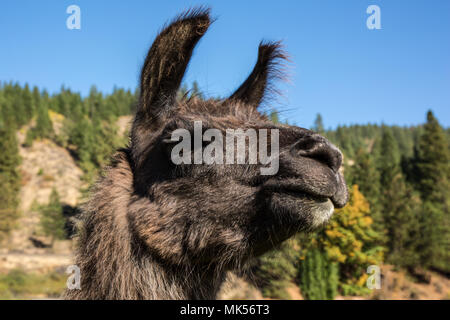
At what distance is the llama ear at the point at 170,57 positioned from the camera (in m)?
3.05

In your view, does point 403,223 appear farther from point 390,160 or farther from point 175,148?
point 175,148

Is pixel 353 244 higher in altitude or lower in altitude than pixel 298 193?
lower

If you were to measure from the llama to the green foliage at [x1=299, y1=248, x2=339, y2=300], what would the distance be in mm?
35061

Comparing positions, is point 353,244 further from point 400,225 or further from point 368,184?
point 368,184

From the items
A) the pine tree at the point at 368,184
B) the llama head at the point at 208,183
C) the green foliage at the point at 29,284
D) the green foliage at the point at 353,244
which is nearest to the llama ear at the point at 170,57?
the llama head at the point at 208,183

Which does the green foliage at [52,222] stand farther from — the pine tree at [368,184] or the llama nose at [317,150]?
the llama nose at [317,150]

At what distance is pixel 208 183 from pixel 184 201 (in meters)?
0.23

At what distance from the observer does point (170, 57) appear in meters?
3.09

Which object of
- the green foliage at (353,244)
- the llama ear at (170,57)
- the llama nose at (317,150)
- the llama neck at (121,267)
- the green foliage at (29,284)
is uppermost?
the llama ear at (170,57)

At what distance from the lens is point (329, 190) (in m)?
2.64

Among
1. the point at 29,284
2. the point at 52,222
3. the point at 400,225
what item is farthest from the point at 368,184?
the point at 52,222

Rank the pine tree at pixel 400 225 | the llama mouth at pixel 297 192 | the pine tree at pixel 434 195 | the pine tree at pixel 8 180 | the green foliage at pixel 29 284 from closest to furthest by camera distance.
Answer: the llama mouth at pixel 297 192 < the green foliage at pixel 29 284 < the pine tree at pixel 400 225 < the pine tree at pixel 434 195 < the pine tree at pixel 8 180
